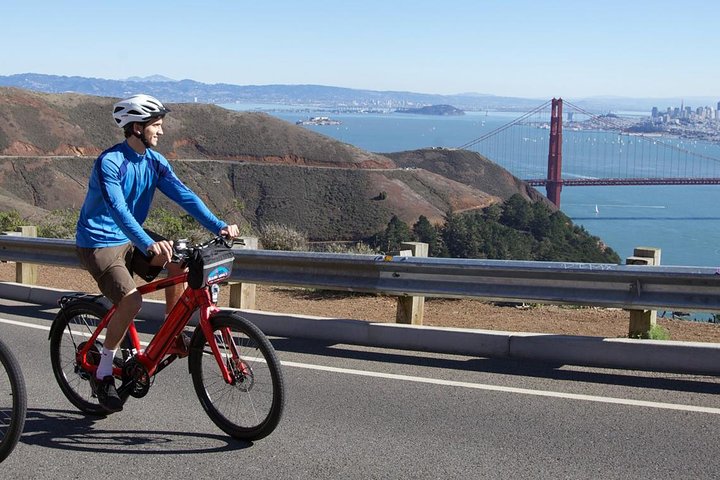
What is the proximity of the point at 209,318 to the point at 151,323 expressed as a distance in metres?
3.65

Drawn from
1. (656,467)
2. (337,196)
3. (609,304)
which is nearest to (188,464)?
(656,467)

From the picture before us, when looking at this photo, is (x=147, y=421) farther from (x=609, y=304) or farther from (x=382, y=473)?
(x=609, y=304)

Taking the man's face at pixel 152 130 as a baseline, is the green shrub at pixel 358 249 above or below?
below

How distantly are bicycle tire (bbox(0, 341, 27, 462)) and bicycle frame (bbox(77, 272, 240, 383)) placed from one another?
769mm

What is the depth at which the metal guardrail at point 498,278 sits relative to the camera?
6.79m

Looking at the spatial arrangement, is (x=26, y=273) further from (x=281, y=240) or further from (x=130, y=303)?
(x=130, y=303)

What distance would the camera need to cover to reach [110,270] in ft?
16.7

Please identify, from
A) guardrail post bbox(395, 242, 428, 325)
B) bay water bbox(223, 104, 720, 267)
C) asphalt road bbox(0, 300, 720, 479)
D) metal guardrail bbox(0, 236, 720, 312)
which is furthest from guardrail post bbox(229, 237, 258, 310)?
bay water bbox(223, 104, 720, 267)

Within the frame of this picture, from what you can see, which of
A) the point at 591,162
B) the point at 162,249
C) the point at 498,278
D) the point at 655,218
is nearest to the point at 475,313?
the point at 498,278

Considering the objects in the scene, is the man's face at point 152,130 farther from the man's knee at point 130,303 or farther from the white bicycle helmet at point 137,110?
the man's knee at point 130,303

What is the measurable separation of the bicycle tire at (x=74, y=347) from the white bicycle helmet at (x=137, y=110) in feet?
3.54

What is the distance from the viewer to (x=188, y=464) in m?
4.64

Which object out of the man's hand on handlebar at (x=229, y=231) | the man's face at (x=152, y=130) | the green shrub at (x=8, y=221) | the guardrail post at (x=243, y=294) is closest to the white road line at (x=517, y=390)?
the man's hand on handlebar at (x=229, y=231)

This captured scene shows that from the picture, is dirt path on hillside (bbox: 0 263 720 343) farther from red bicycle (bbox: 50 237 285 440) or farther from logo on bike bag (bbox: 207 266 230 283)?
logo on bike bag (bbox: 207 266 230 283)
